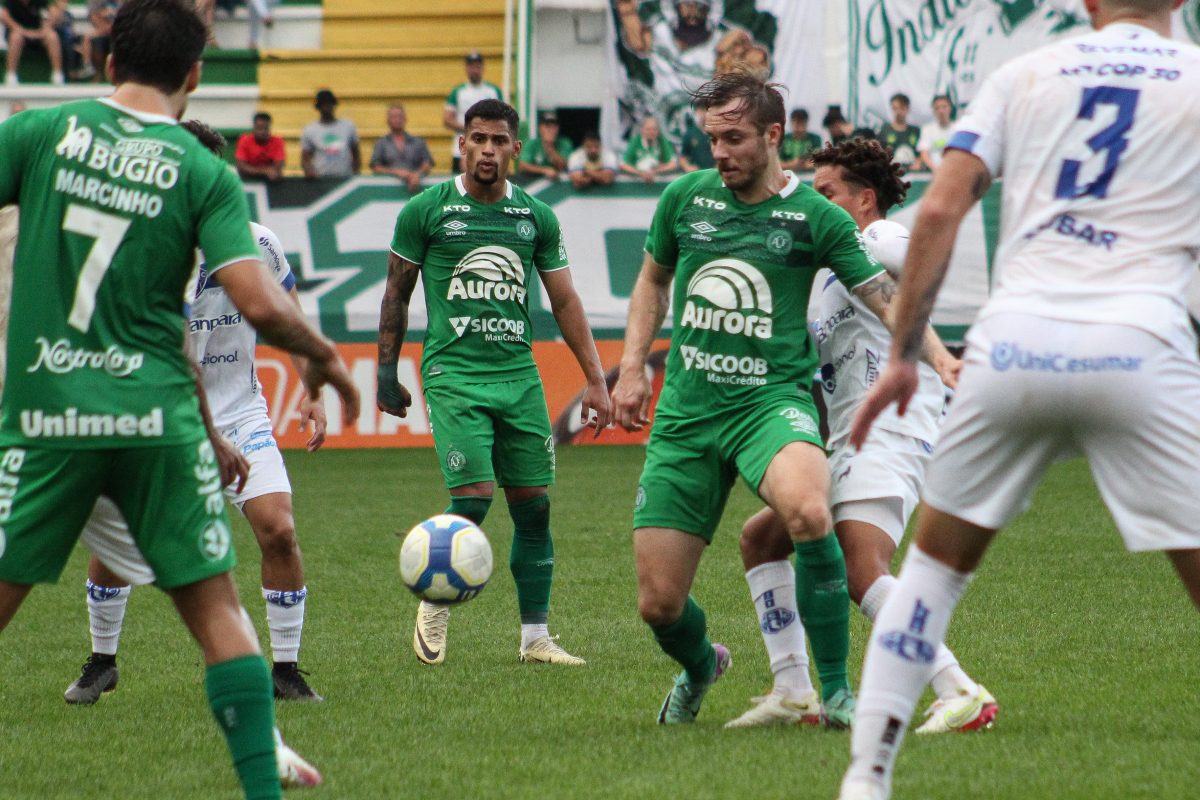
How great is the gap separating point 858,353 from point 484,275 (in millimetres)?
2269

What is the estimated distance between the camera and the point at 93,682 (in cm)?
668

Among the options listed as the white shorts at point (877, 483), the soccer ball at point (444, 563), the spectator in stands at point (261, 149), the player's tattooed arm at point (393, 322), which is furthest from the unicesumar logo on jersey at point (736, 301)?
the spectator in stands at point (261, 149)

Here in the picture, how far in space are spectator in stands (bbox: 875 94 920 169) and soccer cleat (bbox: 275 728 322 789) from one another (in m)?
16.2

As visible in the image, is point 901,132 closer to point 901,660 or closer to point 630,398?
point 630,398

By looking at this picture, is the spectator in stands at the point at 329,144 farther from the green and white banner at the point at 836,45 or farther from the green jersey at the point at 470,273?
the green jersey at the point at 470,273

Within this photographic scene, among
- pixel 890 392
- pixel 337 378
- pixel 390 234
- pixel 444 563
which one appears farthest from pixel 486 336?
pixel 390 234

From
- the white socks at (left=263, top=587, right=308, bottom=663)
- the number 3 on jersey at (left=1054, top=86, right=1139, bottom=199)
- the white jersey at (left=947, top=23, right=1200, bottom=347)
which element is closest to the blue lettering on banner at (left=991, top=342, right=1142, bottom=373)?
the white jersey at (left=947, top=23, right=1200, bottom=347)

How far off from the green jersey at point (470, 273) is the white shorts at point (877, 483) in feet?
7.51

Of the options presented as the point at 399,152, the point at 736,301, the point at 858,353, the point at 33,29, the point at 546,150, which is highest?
the point at 736,301

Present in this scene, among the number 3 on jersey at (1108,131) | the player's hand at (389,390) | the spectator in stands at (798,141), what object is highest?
the number 3 on jersey at (1108,131)

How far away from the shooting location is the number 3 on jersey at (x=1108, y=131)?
12.6ft

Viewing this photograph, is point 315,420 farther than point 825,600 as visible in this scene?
Yes

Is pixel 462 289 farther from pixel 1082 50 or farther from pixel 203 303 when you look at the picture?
pixel 1082 50

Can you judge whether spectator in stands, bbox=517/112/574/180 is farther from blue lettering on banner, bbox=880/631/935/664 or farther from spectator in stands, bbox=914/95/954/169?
blue lettering on banner, bbox=880/631/935/664
